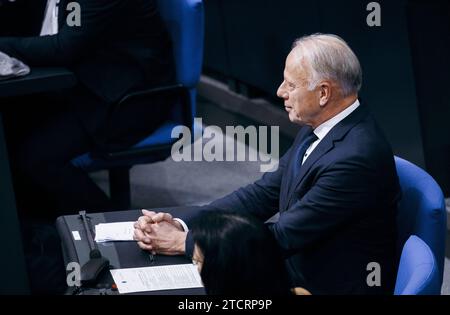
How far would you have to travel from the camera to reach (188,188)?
4.09 m

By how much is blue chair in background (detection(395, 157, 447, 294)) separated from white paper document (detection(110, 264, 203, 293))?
1.56 feet

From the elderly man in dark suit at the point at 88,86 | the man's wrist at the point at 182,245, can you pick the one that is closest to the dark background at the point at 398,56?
the elderly man in dark suit at the point at 88,86

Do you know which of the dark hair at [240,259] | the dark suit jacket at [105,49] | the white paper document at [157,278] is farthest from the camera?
the dark suit jacket at [105,49]

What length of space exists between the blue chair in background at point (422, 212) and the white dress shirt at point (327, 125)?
20cm

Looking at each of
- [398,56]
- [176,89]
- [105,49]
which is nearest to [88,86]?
[105,49]

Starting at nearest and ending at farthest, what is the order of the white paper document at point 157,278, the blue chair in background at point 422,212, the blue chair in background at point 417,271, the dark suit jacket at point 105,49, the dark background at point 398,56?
1. the blue chair in background at point 417,271
2. the white paper document at point 157,278
3. the blue chair in background at point 422,212
4. the dark suit jacket at point 105,49
5. the dark background at point 398,56

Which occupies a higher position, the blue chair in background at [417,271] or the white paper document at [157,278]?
the blue chair in background at [417,271]

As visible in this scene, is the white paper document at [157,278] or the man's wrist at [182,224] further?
the man's wrist at [182,224]

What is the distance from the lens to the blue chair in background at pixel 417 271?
5.22 ft

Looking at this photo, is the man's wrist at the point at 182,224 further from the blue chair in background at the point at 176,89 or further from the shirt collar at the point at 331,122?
the blue chair in background at the point at 176,89

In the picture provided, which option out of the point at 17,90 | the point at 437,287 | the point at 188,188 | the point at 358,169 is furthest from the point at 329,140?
the point at 188,188

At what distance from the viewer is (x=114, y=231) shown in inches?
80.4

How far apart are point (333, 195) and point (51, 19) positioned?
168cm
